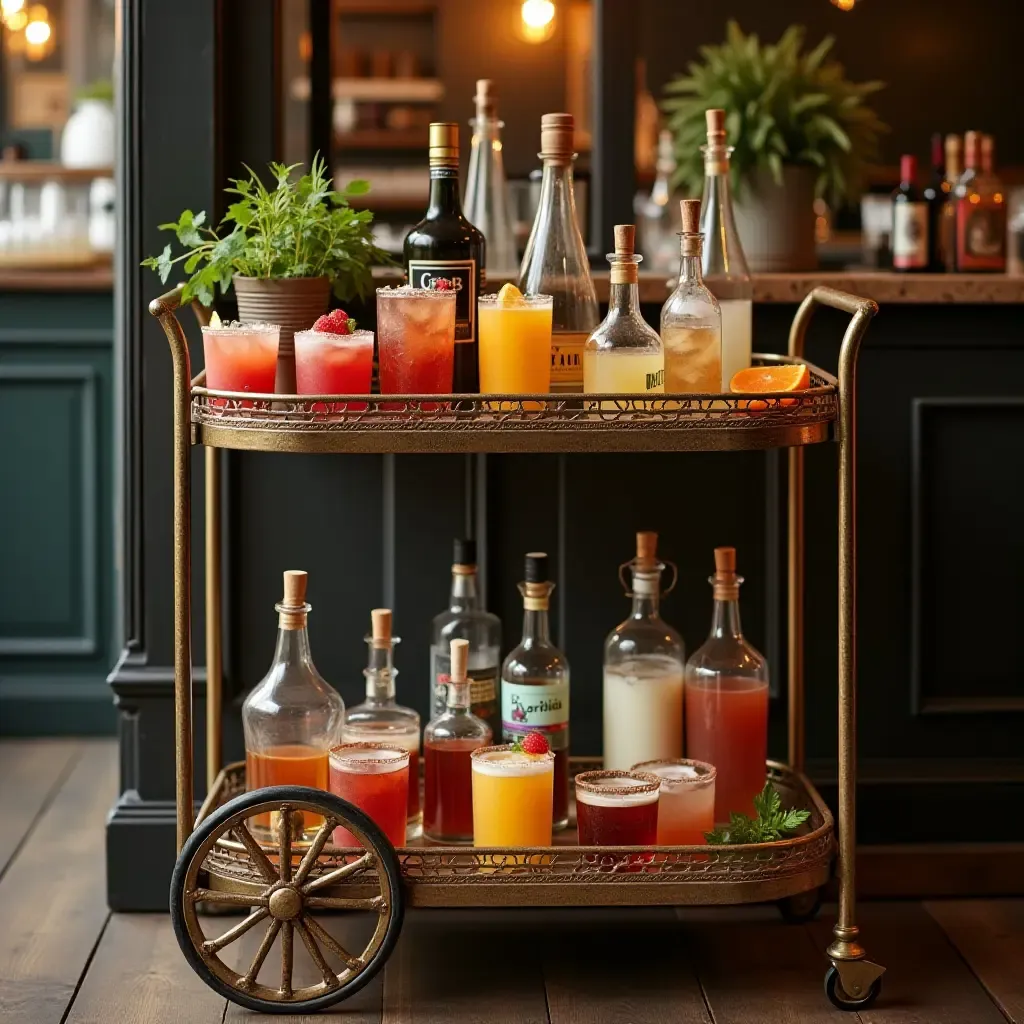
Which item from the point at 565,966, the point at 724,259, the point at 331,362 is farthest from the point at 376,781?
the point at 724,259

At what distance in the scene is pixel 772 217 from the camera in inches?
91.5

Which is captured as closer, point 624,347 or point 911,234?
point 624,347

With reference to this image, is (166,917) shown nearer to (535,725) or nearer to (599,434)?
(535,725)

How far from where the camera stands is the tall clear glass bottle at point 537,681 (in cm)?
201

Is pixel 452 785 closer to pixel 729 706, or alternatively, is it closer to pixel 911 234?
pixel 729 706

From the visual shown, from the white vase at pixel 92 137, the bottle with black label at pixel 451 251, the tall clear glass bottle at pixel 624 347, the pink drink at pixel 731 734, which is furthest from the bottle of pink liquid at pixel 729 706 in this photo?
the white vase at pixel 92 137

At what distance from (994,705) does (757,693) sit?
52cm

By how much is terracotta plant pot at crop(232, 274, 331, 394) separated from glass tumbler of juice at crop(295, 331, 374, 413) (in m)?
0.11

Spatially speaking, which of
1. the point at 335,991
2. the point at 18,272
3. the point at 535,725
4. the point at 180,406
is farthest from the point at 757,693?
the point at 18,272

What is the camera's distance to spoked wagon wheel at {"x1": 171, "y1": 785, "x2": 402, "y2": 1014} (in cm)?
181

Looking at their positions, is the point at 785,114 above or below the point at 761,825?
above

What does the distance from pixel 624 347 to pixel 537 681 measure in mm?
470

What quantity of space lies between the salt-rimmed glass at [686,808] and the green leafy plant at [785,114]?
91 cm

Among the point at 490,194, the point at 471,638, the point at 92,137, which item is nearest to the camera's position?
the point at 471,638
